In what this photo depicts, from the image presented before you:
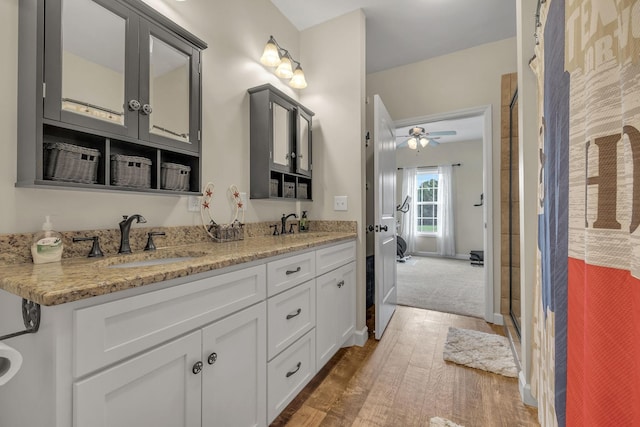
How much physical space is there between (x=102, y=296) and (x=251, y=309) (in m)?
0.56

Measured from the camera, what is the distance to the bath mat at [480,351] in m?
1.83

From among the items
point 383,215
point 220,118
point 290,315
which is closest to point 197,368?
point 290,315

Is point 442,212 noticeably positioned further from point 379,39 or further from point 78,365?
point 78,365

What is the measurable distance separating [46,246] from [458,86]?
330 centimetres

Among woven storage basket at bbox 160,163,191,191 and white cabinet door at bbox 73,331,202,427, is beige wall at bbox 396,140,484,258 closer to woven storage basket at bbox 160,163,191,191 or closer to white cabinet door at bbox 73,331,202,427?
woven storage basket at bbox 160,163,191,191

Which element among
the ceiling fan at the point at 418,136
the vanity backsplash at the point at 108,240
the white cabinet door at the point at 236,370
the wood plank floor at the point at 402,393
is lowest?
the wood plank floor at the point at 402,393

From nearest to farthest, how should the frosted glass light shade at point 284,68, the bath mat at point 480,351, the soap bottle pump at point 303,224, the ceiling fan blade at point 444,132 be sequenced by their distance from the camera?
the bath mat at point 480,351, the frosted glass light shade at point 284,68, the soap bottle pump at point 303,224, the ceiling fan blade at point 444,132

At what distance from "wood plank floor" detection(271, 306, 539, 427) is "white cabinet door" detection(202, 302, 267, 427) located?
13.0 inches

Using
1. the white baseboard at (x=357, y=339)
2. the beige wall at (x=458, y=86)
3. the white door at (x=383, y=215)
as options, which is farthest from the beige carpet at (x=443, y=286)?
the white baseboard at (x=357, y=339)

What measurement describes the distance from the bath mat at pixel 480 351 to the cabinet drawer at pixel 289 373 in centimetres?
104

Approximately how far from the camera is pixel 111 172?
3.79ft

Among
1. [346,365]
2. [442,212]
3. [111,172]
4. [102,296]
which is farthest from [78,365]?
[442,212]

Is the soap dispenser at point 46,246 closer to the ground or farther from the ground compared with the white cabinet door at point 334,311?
farther from the ground

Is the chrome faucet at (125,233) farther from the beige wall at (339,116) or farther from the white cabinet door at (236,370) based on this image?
the beige wall at (339,116)
